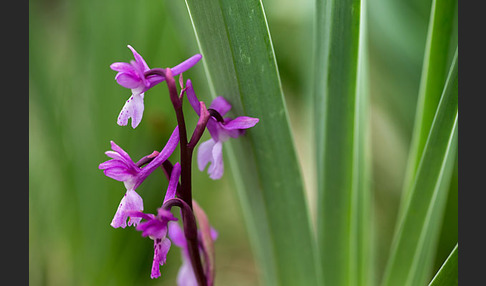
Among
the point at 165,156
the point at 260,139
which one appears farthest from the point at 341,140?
the point at 165,156

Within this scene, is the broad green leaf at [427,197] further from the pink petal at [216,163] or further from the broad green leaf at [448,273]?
the pink petal at [216,163]

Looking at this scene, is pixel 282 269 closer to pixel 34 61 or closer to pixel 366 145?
pixel 366 145

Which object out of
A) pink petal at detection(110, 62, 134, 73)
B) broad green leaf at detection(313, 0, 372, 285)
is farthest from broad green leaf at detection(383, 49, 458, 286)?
pink petal at detection(110, 62, 134, 73)

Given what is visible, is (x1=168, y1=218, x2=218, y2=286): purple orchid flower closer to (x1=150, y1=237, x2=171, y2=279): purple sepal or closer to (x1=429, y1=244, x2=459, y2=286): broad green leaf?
(x1=150, y1=237, x2=171, y2=279): purple sepal

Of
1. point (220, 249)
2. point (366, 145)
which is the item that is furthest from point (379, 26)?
point (220, 249)

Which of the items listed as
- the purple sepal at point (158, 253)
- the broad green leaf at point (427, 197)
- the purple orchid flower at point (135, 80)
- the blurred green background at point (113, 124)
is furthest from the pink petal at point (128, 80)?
the blurred green background at point (113, 124)

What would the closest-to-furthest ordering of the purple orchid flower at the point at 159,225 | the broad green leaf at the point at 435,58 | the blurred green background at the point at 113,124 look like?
1. the purple orchid flower at the point at 159,225
2. the broad green leaf at the point at 435,58
3. the blurred green background at the point at 113,124
